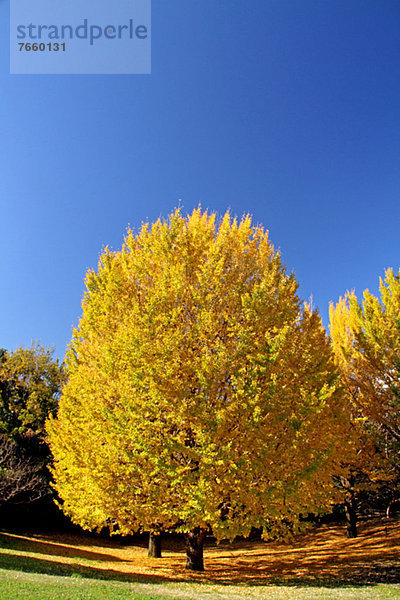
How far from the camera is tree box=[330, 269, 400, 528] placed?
13617 millimetres

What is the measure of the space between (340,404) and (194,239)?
7.15 metres

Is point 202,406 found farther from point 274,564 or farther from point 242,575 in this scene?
point 274,564

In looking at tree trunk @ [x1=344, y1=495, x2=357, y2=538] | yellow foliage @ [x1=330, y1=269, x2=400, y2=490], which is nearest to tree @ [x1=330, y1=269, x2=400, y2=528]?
yellow foliage @ [x1=330, y1=269, x2=400, y2=490]

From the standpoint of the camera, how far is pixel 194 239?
11.1 m

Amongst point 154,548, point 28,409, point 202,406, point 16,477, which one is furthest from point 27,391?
point 202,406

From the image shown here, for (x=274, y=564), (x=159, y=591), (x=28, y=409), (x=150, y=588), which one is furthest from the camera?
(x=28, y=409)

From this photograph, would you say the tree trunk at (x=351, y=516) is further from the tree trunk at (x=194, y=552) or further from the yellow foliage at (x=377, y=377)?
the tree trunk at (x=194, y=552)

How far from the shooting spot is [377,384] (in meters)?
14.5

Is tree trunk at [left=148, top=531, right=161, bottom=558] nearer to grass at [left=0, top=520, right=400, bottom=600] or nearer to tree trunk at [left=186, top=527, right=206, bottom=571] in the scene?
grass at [left=0, top=520, right=400, bottom=600]

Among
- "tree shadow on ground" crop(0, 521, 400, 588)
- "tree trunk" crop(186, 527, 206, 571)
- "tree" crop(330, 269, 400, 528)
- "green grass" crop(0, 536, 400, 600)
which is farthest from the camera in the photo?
"tree" crop(330, 269, 400, 528)

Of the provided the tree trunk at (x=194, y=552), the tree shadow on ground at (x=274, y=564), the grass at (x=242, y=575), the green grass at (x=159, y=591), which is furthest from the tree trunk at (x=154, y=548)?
the green grass at (x=159, y=591)

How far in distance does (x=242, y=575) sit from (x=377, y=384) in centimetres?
900

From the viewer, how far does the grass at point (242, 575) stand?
7109 mm

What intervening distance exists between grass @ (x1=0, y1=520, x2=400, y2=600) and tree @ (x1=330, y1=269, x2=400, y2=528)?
2.67 meters
